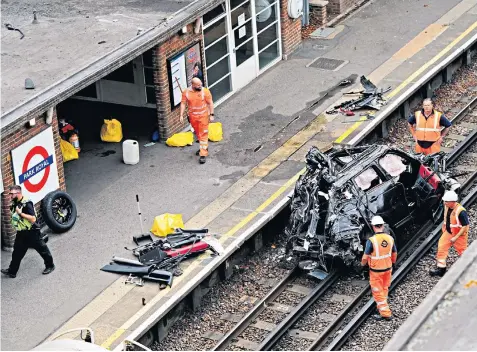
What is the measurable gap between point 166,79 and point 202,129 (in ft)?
5.18

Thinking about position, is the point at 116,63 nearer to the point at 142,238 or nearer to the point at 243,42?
the point at 142,238

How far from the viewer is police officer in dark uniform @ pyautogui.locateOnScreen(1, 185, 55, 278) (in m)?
19.3

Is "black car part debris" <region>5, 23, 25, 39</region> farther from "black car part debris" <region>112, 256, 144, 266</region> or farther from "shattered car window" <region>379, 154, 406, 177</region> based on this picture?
"shattered car window" <region>379, 154, 406, 177</region>

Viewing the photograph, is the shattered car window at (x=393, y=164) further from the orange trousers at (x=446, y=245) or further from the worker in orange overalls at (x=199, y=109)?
the worker in orange overalls at (x=199, y=109)

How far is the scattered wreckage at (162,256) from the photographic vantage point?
19.6 m

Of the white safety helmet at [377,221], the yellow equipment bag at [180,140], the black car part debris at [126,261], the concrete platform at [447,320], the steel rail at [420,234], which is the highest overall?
the concrete platform at [447,320]

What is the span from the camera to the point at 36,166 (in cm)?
2098

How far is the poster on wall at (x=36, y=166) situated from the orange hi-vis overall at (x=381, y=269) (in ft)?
19.6

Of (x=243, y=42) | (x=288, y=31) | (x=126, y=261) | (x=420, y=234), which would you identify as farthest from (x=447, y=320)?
(x=288, y=31)

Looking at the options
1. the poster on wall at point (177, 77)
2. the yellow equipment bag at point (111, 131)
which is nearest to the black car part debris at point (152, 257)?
the yellow equipment bag at point (111, 131)

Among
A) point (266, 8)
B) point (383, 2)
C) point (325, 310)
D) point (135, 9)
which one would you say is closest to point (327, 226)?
point (325, 310)

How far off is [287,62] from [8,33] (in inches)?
285

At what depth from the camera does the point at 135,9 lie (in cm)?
2466

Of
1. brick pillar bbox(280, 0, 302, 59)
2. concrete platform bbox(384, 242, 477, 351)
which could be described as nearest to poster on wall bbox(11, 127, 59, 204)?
brick pillar bbox(280, 0, 302, 59)
